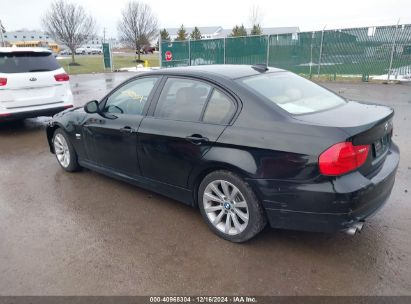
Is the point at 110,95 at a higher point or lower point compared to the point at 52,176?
higher

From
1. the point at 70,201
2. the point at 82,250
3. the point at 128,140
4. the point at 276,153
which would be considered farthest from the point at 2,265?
the point at 276,153

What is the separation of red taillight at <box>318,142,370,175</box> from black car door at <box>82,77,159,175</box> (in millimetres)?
2059

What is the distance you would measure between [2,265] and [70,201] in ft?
4.16

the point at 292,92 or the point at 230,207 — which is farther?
the point at 292,92

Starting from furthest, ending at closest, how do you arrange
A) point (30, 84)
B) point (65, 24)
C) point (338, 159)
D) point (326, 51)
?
1. point (65, 24)
2. point (326, 51)
3. point (30, 84)
4. point (338, 159)

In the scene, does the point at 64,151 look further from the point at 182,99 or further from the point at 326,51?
the point at 326,51

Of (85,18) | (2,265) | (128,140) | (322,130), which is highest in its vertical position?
(85,18)

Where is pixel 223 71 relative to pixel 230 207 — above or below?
above

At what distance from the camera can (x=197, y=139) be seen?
317cm

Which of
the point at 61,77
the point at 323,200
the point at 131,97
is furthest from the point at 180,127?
the point at 61,77

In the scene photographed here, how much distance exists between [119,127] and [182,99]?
3.00 ft

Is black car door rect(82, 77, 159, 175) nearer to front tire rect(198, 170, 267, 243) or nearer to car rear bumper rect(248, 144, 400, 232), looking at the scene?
front tire rect(198, 170, 267, 243)

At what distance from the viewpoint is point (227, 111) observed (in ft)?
10.2

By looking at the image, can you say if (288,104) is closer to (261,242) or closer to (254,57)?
(261,242)
